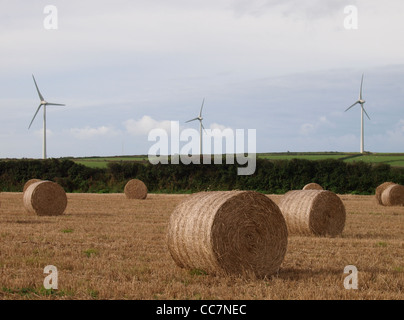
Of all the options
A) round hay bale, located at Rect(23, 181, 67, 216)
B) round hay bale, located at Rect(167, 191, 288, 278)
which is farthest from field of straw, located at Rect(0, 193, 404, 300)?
round hay bale, located at Rect(23, 181, 67, 216)

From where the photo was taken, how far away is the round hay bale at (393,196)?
29.8 m

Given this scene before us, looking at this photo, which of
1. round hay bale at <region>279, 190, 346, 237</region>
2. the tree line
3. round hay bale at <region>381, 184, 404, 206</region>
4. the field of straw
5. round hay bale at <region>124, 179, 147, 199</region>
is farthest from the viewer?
the tree line

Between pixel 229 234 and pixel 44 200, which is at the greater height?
pixel 229 234

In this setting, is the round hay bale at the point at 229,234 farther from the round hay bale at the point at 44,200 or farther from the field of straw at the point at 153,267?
the round hay bale at the point at 44,200

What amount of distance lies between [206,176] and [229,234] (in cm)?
3721

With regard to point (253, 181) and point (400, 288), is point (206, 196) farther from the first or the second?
point (253, 181)

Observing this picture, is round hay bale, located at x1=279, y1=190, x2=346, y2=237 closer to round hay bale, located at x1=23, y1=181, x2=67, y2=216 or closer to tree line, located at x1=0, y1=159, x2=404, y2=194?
round hay bale, located at x1=23, y1=181, x2=67, y2=216

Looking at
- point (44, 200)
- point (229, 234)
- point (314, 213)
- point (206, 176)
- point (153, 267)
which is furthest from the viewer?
point (206, 176)

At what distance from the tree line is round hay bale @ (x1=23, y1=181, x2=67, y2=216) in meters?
22.3

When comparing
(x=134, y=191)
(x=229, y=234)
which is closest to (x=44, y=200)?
(x=134, y=191)

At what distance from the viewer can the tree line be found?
43812 mm

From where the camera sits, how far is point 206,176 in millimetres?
46844

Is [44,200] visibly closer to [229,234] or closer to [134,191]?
[134,191]
